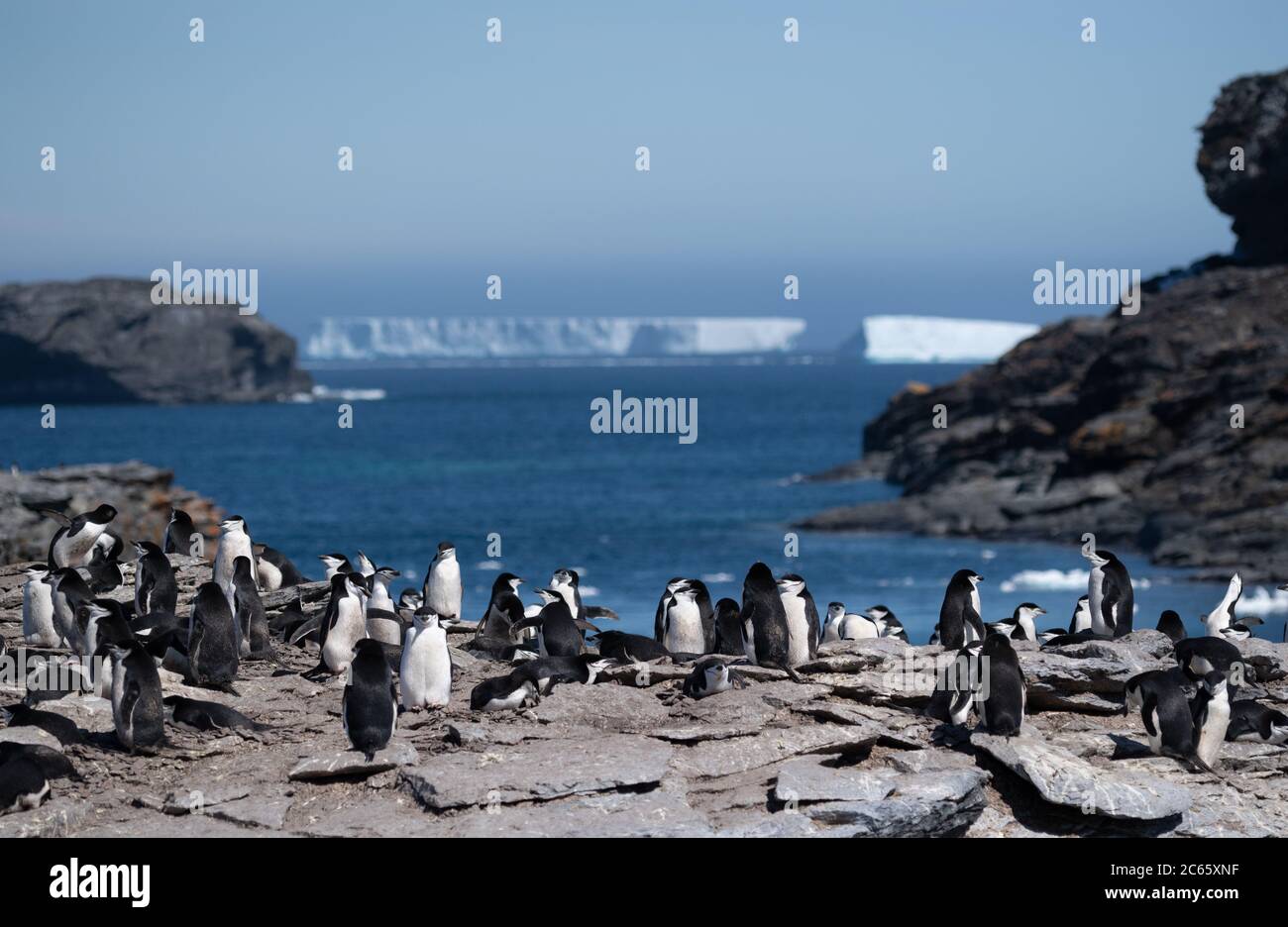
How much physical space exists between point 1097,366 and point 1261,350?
9.18 metres

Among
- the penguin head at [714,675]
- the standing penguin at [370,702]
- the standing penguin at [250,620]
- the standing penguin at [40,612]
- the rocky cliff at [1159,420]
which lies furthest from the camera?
the rocky cliff at [1159,420]

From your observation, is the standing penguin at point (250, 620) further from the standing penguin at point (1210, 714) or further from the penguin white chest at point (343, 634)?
the standing penguin at point (1210, 714)

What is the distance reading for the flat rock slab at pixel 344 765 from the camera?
11602 mm

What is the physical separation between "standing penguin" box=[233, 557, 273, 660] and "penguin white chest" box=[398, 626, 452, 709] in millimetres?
2461

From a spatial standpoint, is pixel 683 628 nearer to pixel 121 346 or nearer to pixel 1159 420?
pixel 1159 420

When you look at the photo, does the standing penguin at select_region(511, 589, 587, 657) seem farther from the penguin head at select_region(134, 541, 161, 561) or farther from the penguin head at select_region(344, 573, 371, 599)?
the penguin head at select_region(134, 541, 161, 561)

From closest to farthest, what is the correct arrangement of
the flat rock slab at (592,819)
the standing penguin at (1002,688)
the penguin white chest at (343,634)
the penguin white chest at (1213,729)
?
the flat rock slab at (592,819), the standing penguin at (1002,688), the penguin white chest at (1213,729), the penguin white chest at (343,634)

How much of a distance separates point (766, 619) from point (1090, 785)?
11.2ft

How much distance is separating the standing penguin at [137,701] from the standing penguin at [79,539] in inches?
238

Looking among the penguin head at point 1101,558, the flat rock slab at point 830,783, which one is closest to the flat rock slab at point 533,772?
the flat rock slab at point 830,783
